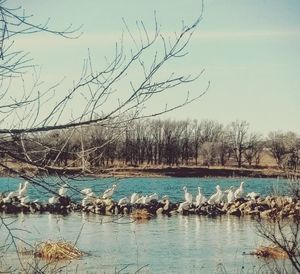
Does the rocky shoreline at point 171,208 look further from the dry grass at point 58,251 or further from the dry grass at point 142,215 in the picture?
the dry grass at point 58,251

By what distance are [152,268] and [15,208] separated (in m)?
17.7

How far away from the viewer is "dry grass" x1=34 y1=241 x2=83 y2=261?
14305mm

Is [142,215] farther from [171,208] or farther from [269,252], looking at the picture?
[269,252]

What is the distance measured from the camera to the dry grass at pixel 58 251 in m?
14.3

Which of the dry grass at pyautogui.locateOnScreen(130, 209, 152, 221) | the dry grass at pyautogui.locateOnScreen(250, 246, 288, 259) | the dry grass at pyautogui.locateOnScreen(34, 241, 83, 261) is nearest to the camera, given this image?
the dry grass at pyautogui.locateOnScreen(34, 241, 83, 261)

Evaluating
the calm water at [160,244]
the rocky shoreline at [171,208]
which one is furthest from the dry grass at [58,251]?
the rocky shoreline at [171,208]

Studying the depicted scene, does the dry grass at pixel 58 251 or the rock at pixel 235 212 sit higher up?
the dry grass at pixel 58 251

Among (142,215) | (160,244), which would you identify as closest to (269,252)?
(160,244)

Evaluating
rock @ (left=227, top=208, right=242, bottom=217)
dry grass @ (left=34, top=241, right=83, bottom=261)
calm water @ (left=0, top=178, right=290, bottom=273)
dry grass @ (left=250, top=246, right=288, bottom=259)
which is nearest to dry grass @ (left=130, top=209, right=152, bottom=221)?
calm water @ (left=0, top=178, right=290, bottom=273)

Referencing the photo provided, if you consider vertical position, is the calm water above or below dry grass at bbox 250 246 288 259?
below

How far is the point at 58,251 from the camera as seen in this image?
14484 mm

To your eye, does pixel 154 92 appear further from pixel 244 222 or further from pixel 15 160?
pixel 244 222

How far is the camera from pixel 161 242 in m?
17.5

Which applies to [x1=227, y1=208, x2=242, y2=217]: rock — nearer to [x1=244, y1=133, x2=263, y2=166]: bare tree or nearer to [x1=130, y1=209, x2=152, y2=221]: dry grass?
[x1=130, y1=209, x2=152, y2=221]: dry grass
